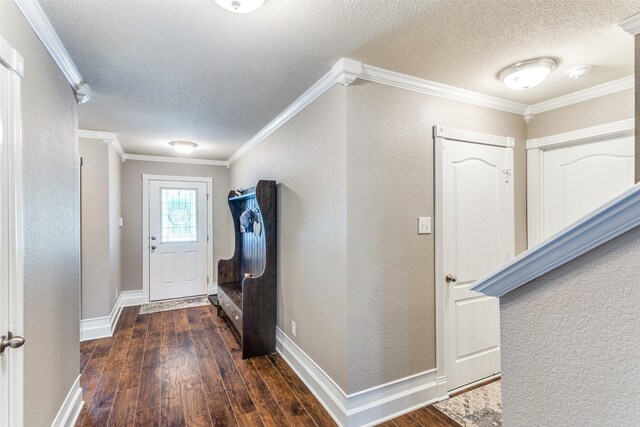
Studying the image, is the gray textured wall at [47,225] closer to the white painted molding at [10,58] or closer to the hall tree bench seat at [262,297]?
the white painted molding at [10,58]

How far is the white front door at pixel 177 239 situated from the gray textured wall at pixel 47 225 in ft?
9.40

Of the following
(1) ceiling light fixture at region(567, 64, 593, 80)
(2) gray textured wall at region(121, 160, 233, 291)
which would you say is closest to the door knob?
(1) ceiling light fixture at region(567, 64, 593, 80)

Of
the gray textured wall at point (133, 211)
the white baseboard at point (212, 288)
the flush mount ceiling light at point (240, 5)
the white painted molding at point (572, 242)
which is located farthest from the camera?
the white baseboard at point (212, 288)

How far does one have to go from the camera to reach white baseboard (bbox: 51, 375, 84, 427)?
1.85 meters

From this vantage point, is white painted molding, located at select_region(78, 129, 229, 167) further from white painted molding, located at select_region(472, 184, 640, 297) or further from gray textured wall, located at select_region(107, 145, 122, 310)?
white painted molding, located at select_region(472, 184, 640, 297)

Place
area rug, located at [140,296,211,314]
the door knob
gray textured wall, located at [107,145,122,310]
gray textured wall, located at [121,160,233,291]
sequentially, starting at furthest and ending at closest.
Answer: gray textured wall, located at [121,160,233,291] < area rug, located at [140,296,211,314] < gray textured wall, located at [107,145,122,310] < the door knob

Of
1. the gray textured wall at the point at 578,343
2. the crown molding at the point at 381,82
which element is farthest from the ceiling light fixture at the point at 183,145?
the gray textured wall at the point at 578,343

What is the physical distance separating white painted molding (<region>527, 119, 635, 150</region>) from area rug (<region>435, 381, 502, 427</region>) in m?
2.07

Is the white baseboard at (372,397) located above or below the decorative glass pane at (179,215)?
below

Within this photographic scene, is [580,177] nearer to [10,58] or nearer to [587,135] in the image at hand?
[587,135]

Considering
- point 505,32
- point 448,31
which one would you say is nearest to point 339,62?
point 448,31

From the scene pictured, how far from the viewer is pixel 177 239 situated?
513 cm

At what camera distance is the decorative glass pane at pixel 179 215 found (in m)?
5.05

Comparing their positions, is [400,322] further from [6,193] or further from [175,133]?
[175,133]
